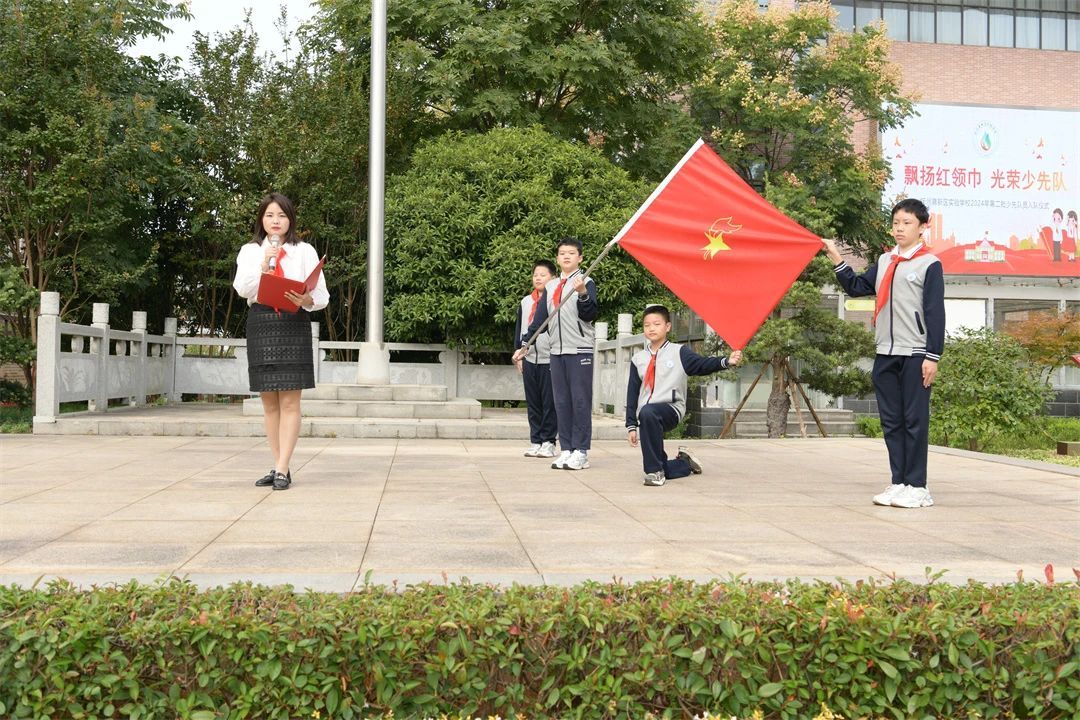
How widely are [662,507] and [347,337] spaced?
13.4m

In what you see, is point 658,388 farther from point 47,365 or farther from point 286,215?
point 47,365

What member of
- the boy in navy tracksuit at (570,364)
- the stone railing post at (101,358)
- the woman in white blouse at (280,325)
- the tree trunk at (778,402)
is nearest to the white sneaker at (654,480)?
the boy in navy tracksuit at (570,364)

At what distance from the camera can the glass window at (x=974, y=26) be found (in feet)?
104

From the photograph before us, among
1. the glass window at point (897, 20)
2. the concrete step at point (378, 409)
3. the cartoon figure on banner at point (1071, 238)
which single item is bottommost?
the concrete step at point (378, 409)

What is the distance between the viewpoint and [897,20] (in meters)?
31.4

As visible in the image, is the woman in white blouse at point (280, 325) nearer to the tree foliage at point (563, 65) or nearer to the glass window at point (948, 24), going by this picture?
the tree foliage at point (563, 65)

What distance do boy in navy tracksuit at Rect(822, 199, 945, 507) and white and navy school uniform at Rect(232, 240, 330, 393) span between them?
3159mm

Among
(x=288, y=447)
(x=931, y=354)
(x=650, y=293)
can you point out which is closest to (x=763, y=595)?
(x=931, y=354)

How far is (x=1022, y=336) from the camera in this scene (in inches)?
819

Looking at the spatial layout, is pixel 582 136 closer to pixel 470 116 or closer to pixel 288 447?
pixel 470 116

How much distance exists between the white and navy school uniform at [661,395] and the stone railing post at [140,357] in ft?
31.5

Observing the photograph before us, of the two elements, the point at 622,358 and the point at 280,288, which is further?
the point at 622,358

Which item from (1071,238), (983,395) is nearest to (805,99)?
(983,395)

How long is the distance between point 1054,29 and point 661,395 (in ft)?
109
